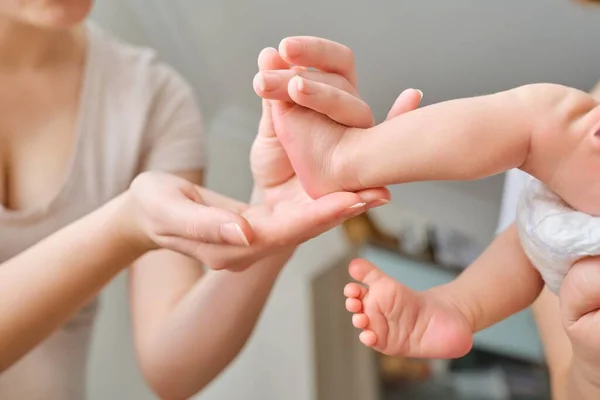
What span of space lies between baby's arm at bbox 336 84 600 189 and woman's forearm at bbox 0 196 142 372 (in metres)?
0.27

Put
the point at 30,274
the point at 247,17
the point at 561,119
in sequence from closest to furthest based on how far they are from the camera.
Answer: the point at 561,119, the point at 30,274, the point at 247,17

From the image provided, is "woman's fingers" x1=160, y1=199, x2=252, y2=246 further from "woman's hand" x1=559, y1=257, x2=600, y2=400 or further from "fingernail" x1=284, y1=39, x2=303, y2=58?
"woman's hand" x1=559, y1=257, x2=600, y2=400

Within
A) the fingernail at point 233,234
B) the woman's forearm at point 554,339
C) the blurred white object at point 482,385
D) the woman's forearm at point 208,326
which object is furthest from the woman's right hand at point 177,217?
the blurred white object at point 482,385

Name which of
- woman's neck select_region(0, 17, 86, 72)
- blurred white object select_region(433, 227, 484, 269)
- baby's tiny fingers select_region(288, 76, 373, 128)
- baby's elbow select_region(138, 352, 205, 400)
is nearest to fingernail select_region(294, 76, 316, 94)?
baby's tiny fingers select_region(288, 76, 373, 128)

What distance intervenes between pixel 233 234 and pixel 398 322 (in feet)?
0.53

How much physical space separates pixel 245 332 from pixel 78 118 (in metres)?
0.37

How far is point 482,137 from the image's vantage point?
0.51m

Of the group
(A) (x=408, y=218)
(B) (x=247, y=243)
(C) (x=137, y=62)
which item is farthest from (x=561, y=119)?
(A) (x=408, y=218)

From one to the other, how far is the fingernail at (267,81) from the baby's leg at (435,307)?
0.17 m

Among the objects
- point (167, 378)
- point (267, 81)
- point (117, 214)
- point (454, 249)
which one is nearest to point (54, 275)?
point (117, 214)

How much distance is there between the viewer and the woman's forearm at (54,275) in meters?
0.63

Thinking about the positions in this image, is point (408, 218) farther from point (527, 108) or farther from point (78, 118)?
point (527, 108)

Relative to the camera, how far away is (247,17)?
162cm

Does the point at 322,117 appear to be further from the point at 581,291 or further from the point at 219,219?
the point at 581,291
